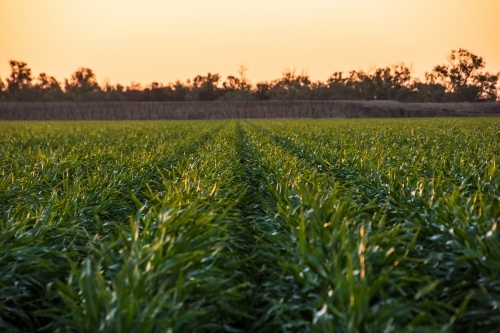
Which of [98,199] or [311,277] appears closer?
[311,277]

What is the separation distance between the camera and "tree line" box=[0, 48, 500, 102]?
10106 centimetres

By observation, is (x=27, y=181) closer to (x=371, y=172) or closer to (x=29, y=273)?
(x=29, y=273)

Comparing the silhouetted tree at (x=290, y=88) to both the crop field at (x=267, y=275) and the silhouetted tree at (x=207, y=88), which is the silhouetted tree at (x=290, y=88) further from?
the crop field at (x=267, y=275)

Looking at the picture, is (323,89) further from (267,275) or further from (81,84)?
(267,275)

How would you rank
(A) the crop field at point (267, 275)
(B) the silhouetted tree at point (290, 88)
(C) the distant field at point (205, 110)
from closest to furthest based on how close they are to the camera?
(A) the crop field at point (267, 275), (C) the distant field at point (205, 110), (B) the silhouetted tree at point (290, 88)

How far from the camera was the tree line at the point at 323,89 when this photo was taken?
332 feet

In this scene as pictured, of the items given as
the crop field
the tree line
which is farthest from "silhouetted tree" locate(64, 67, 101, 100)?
the crop field

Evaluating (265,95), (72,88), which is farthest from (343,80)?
(72,88)

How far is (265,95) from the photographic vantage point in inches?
4158

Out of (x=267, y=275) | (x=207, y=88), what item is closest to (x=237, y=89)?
(x=207, y=88)

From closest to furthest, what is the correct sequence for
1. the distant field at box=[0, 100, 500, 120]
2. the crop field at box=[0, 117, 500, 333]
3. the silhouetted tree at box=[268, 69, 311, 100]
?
the crop field at box=[0, 117, 500, 333], the distant field at box=[0, 100, 500, 120], the silhouetted tree at box=[268, 69, 311, 100]

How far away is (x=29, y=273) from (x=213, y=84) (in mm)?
107961

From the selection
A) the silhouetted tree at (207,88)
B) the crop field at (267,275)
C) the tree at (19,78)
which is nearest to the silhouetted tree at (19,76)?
the tree at (19,78)

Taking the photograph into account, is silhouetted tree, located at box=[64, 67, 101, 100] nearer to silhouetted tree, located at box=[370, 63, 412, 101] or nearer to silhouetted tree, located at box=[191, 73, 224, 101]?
silhouetted tree, located at box=[191, 73, 224, 101]
